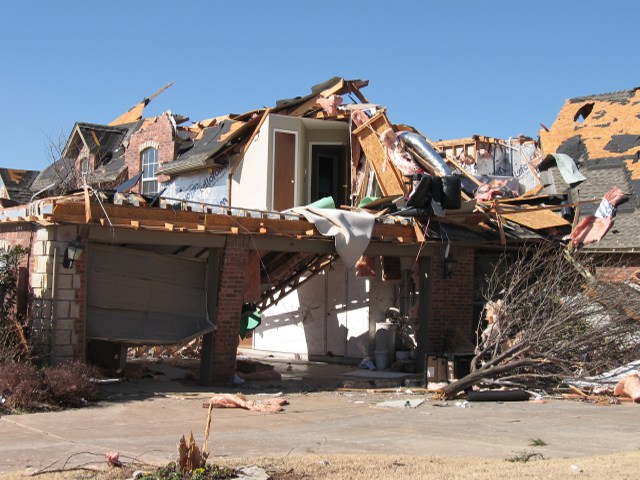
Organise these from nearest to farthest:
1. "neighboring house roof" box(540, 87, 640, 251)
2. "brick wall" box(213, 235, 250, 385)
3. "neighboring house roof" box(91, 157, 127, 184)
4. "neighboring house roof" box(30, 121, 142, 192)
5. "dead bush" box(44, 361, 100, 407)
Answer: "dead bush" box(44, 361, 100, 407) → "brick wall" box(213, 235, 250, 385) → "neighboring house roof" box(540, 87, 640, 251) → "neighboring house roof" box(91, 157, 127, 184) → "neighboring house roof" box(30, 121, 142, 192)

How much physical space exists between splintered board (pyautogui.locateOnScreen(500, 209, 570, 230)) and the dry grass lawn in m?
11.3

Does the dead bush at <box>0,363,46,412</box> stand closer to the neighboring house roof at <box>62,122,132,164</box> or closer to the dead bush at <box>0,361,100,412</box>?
the dead bush at <box>0,361,100,412</box>

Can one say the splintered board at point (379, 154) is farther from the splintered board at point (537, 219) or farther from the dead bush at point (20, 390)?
the dead bush at point (20, 390)

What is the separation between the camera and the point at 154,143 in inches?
939

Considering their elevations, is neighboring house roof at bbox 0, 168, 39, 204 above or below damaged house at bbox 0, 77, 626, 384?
A: above

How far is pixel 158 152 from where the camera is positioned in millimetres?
23781

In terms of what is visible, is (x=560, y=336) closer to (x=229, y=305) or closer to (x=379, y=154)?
(x=229, y=305)

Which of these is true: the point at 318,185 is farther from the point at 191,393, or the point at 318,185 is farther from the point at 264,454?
the point at 264,454

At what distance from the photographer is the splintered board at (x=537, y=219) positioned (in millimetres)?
19938

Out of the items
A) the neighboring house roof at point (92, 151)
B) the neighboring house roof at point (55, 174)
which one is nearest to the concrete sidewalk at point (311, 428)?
the neighboring house roof at point (92, 151)

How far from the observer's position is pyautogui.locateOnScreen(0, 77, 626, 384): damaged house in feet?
46.8

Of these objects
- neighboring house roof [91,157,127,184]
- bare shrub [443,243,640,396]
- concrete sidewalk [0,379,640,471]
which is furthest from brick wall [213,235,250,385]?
neighboring house roof [91,157,127,184]

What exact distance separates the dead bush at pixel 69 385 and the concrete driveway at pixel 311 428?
240 millimetres

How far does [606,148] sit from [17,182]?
1853cm
